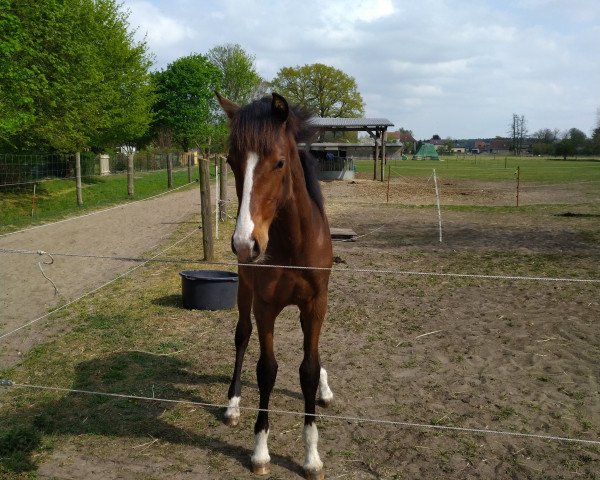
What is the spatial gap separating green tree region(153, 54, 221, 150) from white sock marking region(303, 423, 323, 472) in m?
44.2

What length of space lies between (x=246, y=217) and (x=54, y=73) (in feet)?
69.7

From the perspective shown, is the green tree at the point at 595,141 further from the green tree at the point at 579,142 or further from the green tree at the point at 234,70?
the green tree at the point at 234,70

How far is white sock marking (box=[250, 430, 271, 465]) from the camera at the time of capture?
3354 millimetres

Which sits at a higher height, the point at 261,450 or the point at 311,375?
the point at 311,375

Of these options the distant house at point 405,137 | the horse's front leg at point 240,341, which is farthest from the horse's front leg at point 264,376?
the distant house at point 405,137

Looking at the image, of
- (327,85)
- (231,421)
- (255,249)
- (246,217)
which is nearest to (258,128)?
(246,217)

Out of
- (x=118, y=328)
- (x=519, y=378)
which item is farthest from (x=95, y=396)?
(x=519, y=378)

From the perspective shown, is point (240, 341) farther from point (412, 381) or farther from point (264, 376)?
point (412, 381)

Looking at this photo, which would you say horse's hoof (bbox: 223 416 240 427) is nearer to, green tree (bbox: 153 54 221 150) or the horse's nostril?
the horse's nostril

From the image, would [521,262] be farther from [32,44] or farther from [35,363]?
[32,44]

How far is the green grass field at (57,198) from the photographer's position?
52.1 ft

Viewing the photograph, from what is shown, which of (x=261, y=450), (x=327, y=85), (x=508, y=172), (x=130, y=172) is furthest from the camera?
(x=327, y=85)

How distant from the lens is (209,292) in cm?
684

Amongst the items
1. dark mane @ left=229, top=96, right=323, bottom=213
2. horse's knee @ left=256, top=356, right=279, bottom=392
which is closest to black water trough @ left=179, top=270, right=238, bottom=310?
horse's knee @ left=256, top=356, right=279, bottom=392
